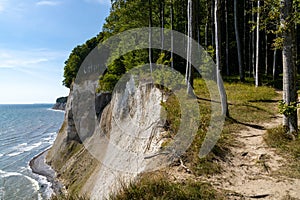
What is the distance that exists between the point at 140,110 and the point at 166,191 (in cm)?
1031

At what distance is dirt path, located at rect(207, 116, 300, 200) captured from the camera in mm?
5266

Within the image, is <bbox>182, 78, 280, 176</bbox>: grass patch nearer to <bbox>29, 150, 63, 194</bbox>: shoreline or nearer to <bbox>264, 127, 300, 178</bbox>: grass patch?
<bbox>264, 127, 300, 178</bbox>: grass patch

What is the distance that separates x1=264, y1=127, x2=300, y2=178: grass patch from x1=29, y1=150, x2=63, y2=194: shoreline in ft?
58.1

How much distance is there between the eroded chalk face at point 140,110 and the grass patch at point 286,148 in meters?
1.78

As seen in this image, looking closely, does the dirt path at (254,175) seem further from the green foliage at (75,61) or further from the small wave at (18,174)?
the green foliage at (75,61)

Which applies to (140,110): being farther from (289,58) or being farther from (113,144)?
(289,58)

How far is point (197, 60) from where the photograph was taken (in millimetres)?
15898

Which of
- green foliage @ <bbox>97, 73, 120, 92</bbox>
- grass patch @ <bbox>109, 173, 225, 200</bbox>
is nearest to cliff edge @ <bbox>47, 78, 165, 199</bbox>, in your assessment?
grass patch @ <bbox>109, 173, 225, 200</bbox>

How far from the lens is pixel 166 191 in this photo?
16.8ft

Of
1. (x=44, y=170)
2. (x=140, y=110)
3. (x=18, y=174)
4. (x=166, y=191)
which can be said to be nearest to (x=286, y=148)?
(x=166, y=191)

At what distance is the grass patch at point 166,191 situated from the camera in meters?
5.02

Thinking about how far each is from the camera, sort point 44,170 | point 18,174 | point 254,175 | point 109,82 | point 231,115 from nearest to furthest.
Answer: point 254,175 → point 231,115 → point 109,82 → point 18,174 → point 44,170

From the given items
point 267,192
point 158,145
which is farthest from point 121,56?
point 267,192

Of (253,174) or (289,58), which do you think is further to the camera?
(289,58)
